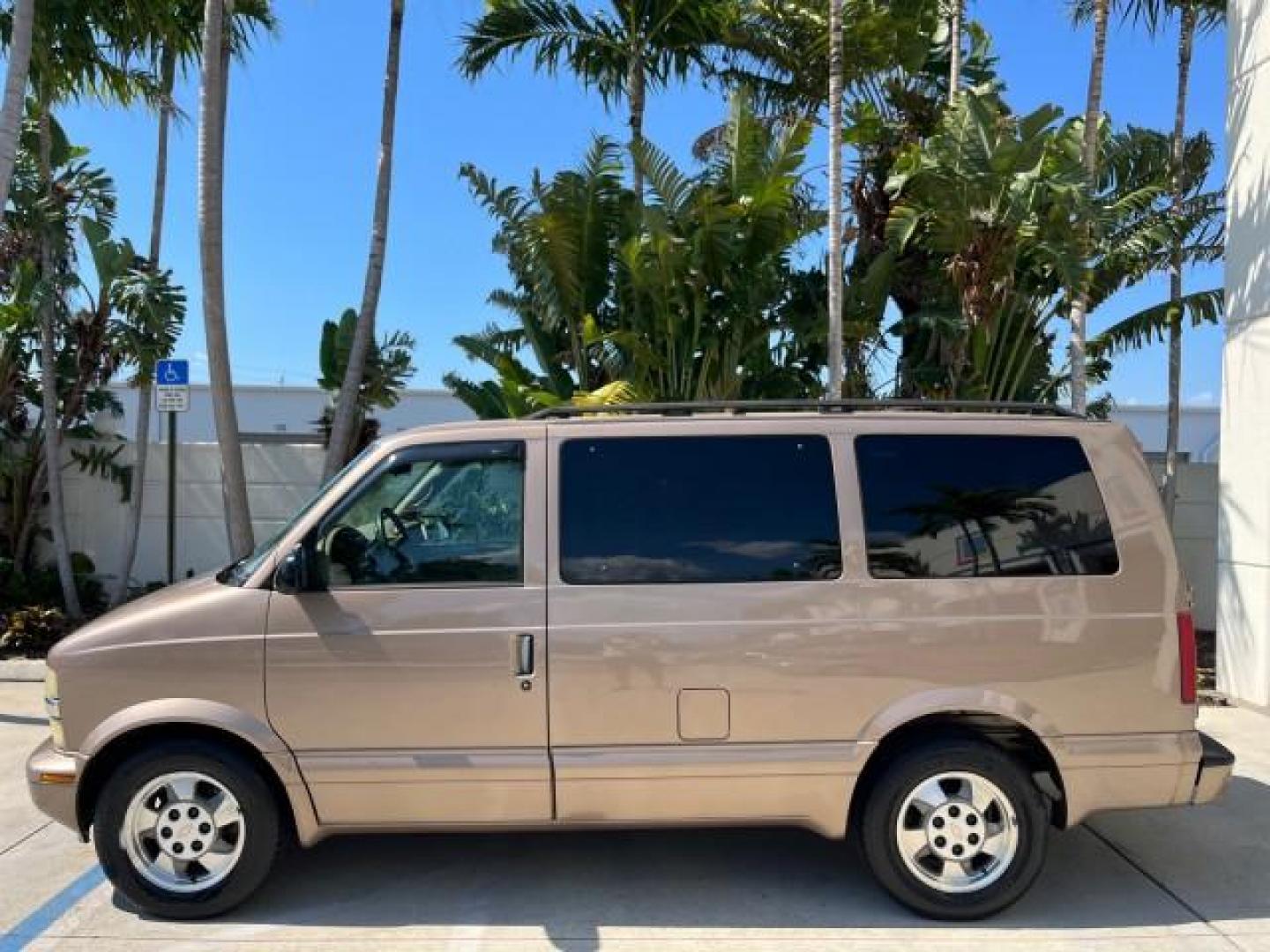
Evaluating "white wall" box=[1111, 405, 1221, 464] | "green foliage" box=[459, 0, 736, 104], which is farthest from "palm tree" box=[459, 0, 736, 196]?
"white wall" box=[1111, 405, 1221, 464]

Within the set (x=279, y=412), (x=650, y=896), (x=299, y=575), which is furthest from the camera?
(x=279, y=412)

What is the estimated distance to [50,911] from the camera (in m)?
4.22

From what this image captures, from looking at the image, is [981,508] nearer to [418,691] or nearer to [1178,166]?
[418,691]

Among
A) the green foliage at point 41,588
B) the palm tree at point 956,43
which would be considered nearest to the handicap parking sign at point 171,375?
the green foliage at point 41,588

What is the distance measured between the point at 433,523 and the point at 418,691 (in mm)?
678

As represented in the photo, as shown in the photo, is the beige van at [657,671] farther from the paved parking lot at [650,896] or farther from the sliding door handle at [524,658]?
the paved parking lot at [650,896]

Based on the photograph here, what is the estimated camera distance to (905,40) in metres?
10.6

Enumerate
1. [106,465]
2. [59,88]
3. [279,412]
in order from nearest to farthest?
[59,88]
[106,465]
[279,412]

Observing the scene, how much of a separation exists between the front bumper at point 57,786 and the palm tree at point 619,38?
27.1ft

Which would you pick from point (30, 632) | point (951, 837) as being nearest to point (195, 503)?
point (30, 632)

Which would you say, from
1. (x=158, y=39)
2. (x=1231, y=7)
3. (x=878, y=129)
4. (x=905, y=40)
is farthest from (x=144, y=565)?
(x=1231, y=7)

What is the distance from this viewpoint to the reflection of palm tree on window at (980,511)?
419 centimetres

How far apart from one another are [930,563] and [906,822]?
1.05 metres

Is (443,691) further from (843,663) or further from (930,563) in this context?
(930,563)
